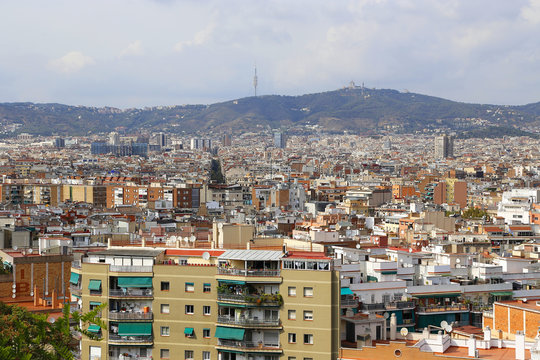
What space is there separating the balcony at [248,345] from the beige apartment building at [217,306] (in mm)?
18

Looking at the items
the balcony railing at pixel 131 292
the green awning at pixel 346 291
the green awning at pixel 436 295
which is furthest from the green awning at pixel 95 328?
the green awning at pixel 436 295

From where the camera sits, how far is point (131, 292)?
60.9 ft

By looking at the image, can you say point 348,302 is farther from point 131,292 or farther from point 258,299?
point 131,292

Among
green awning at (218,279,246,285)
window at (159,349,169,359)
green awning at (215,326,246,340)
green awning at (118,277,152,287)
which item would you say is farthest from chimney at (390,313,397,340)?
green awning at (118,277,152,287)

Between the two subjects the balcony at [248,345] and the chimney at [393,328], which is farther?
the chimney at [393,328]

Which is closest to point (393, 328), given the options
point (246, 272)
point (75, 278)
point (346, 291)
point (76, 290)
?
point (346, 291)

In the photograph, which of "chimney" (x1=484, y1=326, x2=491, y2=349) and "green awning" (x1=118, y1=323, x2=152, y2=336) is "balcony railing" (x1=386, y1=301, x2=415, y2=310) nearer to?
"chimney" (x1=484, y1=326, x2=491, y2=349)

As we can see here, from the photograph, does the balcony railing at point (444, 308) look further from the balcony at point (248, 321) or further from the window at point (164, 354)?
the window at point (164, 354)

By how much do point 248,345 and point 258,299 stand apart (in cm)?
85

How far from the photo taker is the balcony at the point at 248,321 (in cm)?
1773

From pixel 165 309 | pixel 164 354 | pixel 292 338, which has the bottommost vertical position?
pixel 164 354

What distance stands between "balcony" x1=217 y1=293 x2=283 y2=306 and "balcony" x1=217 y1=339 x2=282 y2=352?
714mm

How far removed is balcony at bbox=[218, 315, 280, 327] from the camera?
1773 centimetres

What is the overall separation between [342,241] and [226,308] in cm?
1428
